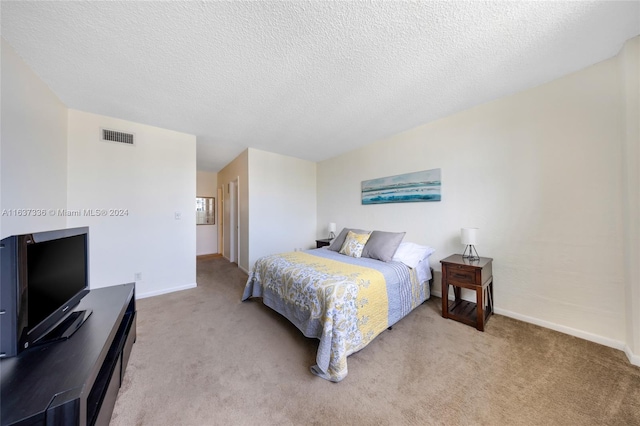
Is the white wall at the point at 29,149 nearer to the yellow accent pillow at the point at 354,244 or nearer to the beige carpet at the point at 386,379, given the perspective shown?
the beige carpet at the point at 386,379

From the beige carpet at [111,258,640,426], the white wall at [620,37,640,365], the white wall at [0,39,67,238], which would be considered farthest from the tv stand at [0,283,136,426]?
the white wall at [620,37,640,365]

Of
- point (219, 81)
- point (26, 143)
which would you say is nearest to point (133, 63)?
point (219, 81)

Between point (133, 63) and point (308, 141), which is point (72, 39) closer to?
point (133, 63)

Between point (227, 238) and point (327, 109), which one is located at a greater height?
point (327, 109)

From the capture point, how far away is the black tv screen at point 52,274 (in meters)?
1.00

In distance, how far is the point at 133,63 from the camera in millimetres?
1770

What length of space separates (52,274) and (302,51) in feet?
7.01

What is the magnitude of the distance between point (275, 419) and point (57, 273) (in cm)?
149

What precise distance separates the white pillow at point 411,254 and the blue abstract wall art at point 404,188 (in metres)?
0.73

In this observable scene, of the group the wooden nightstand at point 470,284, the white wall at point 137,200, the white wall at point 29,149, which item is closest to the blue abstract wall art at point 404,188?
the wooden nightstand at point 470,284

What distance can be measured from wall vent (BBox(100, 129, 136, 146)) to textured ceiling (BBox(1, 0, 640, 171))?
231 mm

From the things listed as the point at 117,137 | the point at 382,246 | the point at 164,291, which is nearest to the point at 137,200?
the point at 117,137

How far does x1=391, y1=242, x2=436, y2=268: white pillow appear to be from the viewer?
2537 millimetres

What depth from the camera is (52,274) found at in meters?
1.16
